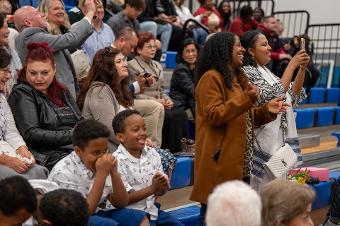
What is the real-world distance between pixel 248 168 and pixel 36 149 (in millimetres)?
1137

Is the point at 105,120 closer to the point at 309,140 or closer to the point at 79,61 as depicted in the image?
the point at 79,61

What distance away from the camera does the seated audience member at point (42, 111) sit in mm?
3189

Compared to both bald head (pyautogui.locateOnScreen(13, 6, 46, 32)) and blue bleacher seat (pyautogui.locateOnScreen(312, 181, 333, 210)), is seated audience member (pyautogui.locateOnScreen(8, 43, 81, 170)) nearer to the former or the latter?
bald head (pyautogui.locateOnScreen(13, 6, 46, 32))

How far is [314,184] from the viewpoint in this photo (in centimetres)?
447

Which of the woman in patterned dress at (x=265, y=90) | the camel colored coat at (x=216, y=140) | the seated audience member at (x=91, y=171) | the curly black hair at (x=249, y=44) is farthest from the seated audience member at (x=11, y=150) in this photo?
the curly black hair at (x=249, y=44)

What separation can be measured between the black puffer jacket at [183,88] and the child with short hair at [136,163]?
2.10 meters

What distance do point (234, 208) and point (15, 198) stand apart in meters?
0.76

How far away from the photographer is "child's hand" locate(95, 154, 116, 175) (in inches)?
103

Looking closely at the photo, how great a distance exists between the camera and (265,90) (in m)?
3.62

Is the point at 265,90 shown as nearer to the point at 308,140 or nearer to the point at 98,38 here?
the point at 98,38

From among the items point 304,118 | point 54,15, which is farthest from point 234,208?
point 304,118

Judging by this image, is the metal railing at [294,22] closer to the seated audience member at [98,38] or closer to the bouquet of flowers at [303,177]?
the seated audience member at [98,38]

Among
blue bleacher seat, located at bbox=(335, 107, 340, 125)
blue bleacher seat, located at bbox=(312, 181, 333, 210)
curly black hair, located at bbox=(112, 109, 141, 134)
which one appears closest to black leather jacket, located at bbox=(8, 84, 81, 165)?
curly black hair, located at bbox=(112, 109, 141, 134)

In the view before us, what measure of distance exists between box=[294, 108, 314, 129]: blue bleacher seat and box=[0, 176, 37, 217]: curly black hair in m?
5.37
